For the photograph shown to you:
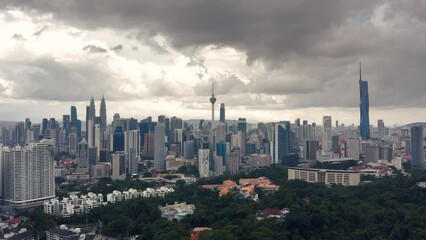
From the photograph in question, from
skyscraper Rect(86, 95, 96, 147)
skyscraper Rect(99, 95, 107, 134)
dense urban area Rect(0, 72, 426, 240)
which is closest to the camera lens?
dense urban area Rect(0, 72, 426, 240)

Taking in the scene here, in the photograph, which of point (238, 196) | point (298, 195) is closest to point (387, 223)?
point (298, 195)

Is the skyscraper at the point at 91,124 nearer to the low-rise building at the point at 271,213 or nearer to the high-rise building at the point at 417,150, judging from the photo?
the high-rise building at the point at 417,150

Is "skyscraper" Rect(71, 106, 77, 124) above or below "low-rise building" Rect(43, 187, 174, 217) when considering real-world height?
above

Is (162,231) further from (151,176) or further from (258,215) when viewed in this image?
(151,176)

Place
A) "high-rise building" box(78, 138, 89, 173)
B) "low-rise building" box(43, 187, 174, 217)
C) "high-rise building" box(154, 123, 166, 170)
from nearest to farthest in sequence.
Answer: "low-rise building" box(43, 187, 174, 217) → "high-rise building" box(78, 138, 89, 173) → "high-rise building" box(154, 123, 166, 170)

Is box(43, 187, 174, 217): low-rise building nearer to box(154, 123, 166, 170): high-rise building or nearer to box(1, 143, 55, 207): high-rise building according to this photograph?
box(1, 143, 55, 207): high-rise building

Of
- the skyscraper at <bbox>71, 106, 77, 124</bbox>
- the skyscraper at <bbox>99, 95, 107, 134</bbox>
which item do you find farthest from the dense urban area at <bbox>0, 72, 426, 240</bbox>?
the skyscraper at <bbox>71, 106, 77, 124</bbox>
